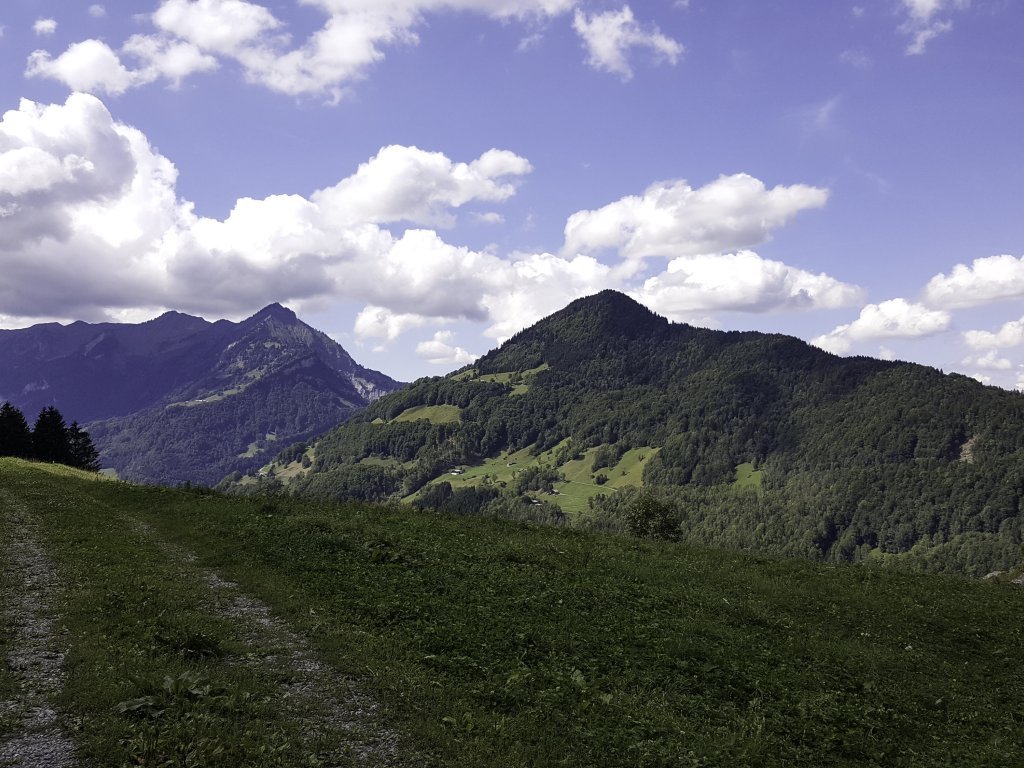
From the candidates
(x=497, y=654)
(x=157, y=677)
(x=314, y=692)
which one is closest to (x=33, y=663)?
(x=157, y=677)

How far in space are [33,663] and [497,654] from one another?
11428 millimetres

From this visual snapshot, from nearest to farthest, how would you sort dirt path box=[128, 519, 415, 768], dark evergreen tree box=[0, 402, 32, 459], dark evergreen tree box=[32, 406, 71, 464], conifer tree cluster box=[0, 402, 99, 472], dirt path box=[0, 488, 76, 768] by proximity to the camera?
dirt path box=[0, 488, 76, 768] < dirt path box=[128, 519, 415, 768] < dark evergreen tree box=[0, 402, 32, 459] < conifer tree cluster box=[0, 402, 99, 472] < dark evergreen tree box=[32, 406, 71, 464]

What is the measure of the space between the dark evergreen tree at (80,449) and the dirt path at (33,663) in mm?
100306

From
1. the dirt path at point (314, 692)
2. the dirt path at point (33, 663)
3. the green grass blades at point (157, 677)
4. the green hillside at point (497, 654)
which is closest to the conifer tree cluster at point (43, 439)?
the dirt path at point (33, 663)

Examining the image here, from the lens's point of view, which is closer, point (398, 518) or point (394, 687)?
point (394, 687)

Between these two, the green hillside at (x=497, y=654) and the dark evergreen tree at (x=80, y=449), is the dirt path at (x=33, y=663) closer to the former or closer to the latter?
the green hillside at (x=497, y=654)

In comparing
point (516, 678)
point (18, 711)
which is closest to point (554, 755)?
point (516, 678)

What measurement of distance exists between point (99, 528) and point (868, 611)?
3688cm

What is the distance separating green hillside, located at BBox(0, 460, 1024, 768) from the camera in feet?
42.2

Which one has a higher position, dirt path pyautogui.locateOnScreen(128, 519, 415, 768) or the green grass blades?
the green grass blades

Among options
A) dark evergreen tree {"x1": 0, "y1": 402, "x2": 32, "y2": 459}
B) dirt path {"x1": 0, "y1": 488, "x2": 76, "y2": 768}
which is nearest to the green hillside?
dirt path {"x1": 0, "y1": 488, "x2": 76, "y2": 768}

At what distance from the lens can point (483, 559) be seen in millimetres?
28688

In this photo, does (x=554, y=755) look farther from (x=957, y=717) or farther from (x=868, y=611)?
(x=868, y=611)

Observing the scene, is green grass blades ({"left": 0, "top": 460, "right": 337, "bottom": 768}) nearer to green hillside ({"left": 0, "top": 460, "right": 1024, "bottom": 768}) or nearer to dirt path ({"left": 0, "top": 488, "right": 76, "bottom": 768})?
green hillside ({"left": 0, "top": 460, "right": 1024, "bottom": 768})
